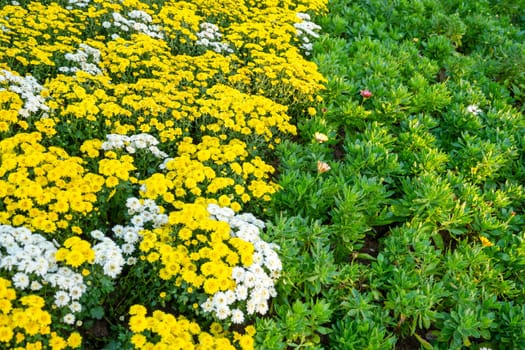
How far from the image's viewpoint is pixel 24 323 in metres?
2.38

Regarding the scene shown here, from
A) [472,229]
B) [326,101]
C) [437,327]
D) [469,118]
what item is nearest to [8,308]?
[437,327]

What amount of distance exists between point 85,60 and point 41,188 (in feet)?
7.16

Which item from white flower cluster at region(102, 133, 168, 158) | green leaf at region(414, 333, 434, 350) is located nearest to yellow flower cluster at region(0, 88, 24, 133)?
white flower cluster at region(102, 133, 168, 158)

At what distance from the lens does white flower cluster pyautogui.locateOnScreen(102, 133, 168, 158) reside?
369 centimetres

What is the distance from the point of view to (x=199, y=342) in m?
2.75

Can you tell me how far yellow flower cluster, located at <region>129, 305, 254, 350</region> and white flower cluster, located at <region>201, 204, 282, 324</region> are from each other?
0.17 metres

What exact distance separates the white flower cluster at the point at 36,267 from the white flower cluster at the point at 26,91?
135cm

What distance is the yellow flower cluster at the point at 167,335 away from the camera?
99.9 inches

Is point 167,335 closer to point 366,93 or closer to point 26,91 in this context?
point 26,91

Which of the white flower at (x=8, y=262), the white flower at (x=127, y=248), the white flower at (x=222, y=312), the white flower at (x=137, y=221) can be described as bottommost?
the white flower at (x=222, y=312)

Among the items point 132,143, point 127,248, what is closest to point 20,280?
point 127,248

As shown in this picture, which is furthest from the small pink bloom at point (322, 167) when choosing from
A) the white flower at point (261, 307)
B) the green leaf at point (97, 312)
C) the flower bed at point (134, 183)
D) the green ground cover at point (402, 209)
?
the green leaf at point (97, 312)

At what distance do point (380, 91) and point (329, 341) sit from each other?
3.14 meters

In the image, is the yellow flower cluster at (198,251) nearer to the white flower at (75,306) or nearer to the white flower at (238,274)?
the white flower at (238,274)
